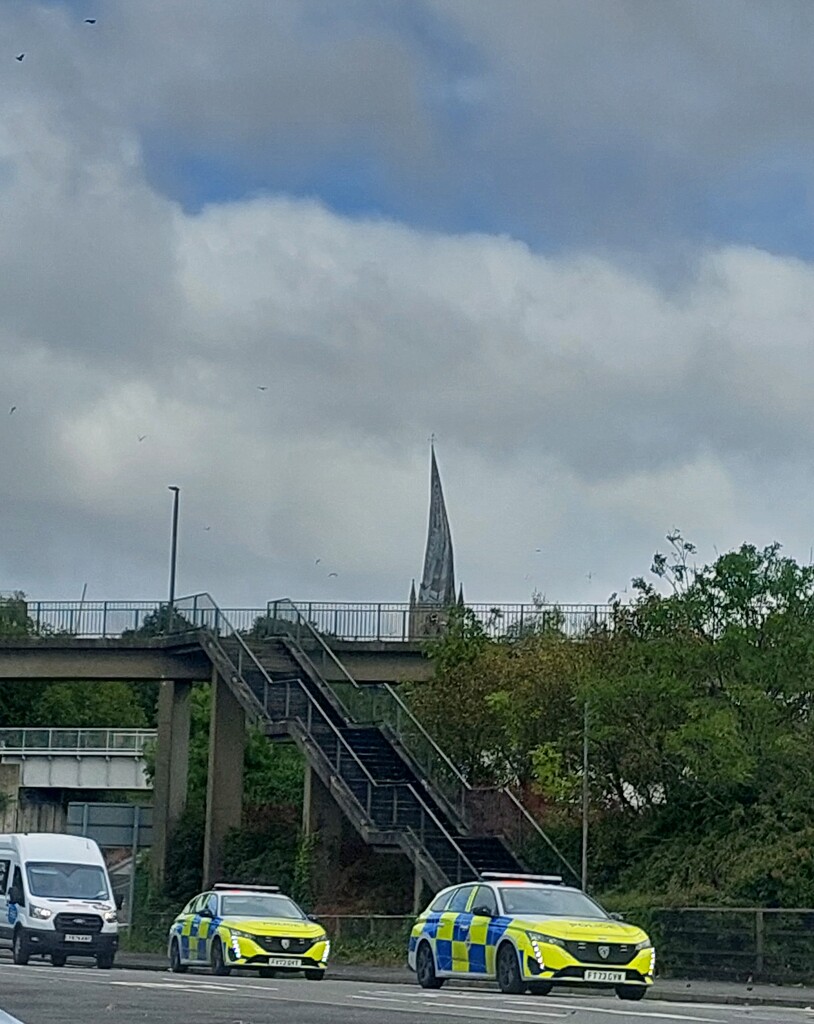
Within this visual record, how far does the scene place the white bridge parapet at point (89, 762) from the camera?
7881 cm

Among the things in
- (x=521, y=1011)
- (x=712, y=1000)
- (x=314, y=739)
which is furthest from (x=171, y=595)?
(x=521, y=1011)

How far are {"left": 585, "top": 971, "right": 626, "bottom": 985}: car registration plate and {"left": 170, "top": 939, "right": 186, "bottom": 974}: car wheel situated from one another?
1126 centimetres

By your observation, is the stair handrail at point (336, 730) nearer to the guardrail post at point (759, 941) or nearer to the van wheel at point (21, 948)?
the van wheel at point (21, 948)

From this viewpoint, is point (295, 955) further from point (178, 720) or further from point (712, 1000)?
point (178, 720)

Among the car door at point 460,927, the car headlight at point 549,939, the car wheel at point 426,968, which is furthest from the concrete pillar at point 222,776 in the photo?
the car headlight at point 549,939

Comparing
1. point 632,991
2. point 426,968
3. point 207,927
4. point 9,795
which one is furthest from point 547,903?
point 9,795

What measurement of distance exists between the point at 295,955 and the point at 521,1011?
1169cm

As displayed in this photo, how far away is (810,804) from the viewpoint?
1492 inches

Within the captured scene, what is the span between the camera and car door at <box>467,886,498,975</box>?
24969mm

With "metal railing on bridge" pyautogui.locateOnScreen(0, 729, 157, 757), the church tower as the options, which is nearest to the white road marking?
"metal railing on bridge" pyautogui.locateOnScreen(0, 729, 157, 757)

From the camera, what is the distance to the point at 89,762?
80125mm

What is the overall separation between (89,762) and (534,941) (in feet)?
190

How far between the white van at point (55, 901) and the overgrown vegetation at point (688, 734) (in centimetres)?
972

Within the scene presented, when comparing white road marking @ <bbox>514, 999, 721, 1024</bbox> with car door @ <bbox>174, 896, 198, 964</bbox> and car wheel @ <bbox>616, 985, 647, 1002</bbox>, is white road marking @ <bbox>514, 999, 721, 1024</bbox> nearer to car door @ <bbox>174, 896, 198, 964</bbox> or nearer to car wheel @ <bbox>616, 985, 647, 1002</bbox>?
car wheel @ <bbox>616, 985, 647, 1002</bbox>
